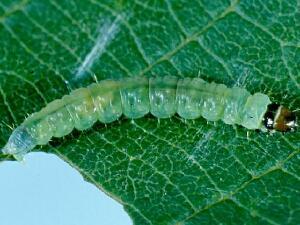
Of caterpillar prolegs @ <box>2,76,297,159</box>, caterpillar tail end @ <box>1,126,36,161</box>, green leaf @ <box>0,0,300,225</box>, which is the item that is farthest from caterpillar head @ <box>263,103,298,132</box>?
caterpillar tail end @ <box>1,126,36,161</box>

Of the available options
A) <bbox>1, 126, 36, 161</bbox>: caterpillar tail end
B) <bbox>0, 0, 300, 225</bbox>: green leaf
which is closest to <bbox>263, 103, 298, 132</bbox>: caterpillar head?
<bbox>0, 0, 300, 225</bbox>: green leaf

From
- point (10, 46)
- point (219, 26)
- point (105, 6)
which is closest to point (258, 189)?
point (219, 26)

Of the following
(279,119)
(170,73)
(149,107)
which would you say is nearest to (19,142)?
(149,107)

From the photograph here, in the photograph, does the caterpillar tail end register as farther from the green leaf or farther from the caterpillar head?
the caterpillar head

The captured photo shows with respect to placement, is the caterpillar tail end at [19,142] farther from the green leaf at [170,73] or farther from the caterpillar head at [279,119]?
the caterpillar head at [279,119]

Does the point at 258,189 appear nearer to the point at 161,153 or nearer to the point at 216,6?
the point at 161,153

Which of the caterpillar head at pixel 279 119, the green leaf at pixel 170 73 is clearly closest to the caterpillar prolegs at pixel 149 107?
the caterpillar head at pixel 279 119

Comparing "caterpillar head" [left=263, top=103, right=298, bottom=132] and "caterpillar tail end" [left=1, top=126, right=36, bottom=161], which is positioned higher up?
"caterpillar head" [left=263, top=103, right=298, bottom=132]
